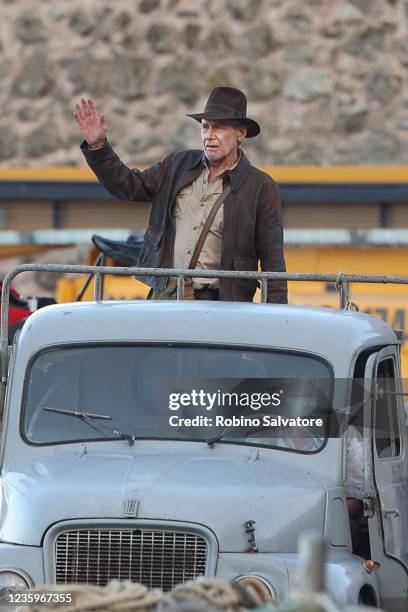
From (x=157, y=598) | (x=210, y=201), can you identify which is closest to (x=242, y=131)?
(x=210, y=201)

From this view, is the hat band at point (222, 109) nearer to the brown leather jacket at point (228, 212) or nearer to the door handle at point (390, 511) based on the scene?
the brown leather jacket at point (228, 212)

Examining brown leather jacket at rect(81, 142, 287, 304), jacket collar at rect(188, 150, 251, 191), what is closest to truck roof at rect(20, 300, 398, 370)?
brown leather jacket at rect(81, 142, 287, 304)

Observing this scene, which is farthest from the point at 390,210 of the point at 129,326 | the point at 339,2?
the point at 129,326

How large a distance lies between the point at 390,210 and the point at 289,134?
182 centimetres

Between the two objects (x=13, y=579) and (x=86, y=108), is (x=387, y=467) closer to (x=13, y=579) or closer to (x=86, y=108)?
(x=13, y=579)

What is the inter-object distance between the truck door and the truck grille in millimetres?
959

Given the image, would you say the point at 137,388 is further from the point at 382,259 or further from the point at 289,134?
the point at 289,134

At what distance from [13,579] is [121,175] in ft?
8.65

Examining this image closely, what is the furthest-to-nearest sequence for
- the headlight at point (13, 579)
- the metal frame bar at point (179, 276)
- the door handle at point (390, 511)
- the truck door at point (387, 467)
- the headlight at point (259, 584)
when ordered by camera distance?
the metal frame bar at point (179, 276)
the door handle at point (390, 511)
the truck door at point (387, 467)
the headlight at point (13, 579)
the headlight at point (259, 584)

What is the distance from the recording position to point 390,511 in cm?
796

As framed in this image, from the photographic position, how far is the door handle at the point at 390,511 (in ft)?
25.8

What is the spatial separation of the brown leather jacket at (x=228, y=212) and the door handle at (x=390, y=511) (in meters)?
1.32

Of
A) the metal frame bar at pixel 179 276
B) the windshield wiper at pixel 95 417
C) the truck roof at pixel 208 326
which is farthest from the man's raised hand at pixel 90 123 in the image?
the windshield wiper at pixel 95 417

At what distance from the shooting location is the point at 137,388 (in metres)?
7.71
